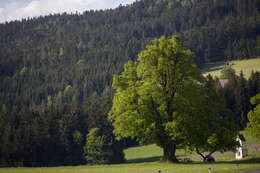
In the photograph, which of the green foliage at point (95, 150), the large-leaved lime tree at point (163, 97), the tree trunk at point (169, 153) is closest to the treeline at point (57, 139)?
the green foliage at point (95, 150)

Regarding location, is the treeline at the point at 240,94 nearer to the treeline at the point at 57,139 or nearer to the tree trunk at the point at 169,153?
the treeline at the point at 57,139

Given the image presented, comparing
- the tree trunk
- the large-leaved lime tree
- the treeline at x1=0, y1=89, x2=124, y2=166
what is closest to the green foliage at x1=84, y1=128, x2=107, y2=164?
the treeline at x1=0, y1=89, x2=124, y2=166

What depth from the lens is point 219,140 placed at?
2137 inches

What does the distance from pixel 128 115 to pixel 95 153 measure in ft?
203

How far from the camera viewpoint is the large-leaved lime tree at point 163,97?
178 ft

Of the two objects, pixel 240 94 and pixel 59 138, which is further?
pixel 240 94

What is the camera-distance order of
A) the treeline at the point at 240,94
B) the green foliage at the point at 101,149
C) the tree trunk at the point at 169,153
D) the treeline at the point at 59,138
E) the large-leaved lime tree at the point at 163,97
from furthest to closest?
the treeline at the point at 240,94 < the green foliage at the point at 101,149 < the treeline at the point at 59,138 < the tree trunk at the point at 169,153 < the large-leaved lime tree at the point at 163,97

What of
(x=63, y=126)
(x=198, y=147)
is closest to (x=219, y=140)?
(x=198, y=147)

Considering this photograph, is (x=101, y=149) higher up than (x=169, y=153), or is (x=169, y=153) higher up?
(x=169, y=153)

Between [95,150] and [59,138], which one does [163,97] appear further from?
[59,138]

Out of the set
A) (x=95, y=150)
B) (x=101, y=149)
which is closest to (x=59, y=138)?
(x=95, y=150)

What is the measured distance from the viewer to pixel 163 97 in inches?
2162

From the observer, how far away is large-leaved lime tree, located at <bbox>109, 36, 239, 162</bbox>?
54.3 m

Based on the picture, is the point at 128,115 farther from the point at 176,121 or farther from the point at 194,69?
the point at 194,69
